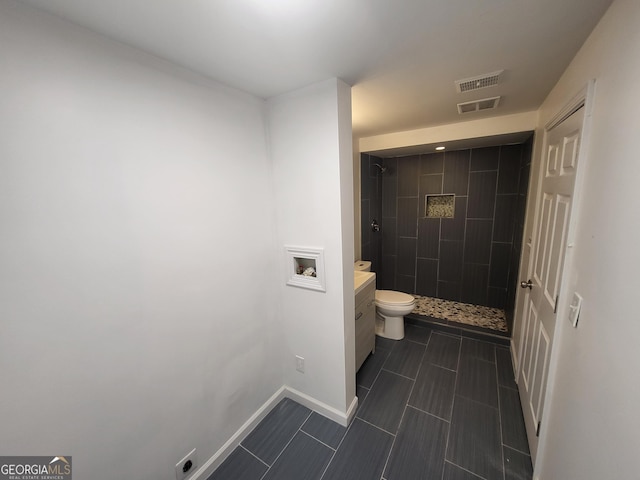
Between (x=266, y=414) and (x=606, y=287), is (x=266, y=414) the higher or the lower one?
the lower one

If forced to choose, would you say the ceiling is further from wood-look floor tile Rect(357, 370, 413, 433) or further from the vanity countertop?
wood-look floor tile Rect(357, 370, 413, 433)

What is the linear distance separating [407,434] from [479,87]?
2349mm

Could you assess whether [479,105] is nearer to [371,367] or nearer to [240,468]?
[371,367]

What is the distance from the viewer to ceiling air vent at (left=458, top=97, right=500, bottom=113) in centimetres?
178

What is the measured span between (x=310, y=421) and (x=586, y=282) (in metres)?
1.80

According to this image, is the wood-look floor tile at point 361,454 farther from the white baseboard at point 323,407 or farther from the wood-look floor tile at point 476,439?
the wood-look floor tile at point 476,439

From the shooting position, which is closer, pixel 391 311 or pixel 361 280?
pixel 361 280

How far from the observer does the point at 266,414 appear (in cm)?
179

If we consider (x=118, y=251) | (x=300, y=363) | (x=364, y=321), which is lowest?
(x=300, y=363)

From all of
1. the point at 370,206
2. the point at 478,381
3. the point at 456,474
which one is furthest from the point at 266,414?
the point at 370,206

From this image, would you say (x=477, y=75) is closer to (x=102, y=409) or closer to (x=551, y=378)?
(x=551, y=378)

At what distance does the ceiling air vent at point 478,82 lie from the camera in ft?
4.65

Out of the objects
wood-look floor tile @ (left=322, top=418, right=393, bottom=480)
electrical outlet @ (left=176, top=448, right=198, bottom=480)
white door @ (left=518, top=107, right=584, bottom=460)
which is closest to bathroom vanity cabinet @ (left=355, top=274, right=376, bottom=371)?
wood-look floor tile @ (left=322, top=418, right=393, bottom=480)

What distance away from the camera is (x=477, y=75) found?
1408 millimetres
